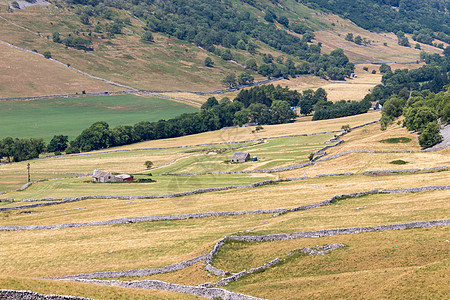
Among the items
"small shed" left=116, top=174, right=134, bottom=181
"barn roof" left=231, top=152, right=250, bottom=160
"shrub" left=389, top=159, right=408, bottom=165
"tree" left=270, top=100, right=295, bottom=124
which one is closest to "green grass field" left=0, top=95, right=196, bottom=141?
"tree" left=270, top=100, right=295, bottom=124

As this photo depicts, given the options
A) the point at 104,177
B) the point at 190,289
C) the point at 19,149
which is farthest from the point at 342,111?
the point at 190,289

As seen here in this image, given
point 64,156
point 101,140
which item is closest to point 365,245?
point 64,156

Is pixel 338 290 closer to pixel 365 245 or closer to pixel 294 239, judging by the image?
pixel 365 245

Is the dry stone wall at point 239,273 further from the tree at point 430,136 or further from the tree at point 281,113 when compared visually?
the tree at point 281,113

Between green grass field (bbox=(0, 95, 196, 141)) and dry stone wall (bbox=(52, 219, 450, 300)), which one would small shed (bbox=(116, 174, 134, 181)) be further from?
green grass field (bbox=(0, 95, 196, 141))

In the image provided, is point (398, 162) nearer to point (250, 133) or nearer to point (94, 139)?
point (250, 133)

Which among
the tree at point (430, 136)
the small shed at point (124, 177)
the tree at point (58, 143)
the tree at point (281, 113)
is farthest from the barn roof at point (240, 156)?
the tree at point (281, 113)
